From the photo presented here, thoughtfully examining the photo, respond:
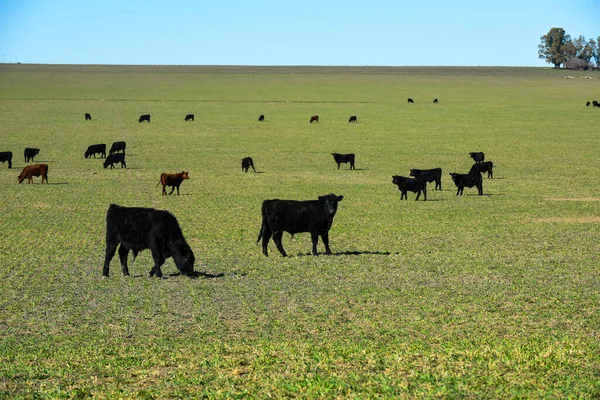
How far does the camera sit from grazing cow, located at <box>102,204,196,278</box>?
15.3 m

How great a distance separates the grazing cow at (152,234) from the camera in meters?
15.3

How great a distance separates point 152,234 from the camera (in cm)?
1523

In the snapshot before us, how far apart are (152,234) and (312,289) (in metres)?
3.13

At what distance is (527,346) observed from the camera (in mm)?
10406

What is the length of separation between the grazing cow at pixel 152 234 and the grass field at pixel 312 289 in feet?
1.32

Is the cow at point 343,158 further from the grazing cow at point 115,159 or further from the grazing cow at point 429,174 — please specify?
the grazing cow at point 115,159

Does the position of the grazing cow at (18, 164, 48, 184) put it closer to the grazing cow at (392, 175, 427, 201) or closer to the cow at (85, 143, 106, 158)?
the cow at (85, 143, 106, 158)

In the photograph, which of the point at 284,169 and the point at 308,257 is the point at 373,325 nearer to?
the point at 308,257

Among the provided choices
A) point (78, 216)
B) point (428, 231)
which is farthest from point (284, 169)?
point (428, 231)

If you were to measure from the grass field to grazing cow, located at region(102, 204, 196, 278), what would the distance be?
40 cm

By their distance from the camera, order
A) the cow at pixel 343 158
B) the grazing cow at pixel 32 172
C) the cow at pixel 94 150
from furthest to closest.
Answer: the cow at pixel 94 150
the cow at pixel 343 158
the grazing cow at pixel 32 172

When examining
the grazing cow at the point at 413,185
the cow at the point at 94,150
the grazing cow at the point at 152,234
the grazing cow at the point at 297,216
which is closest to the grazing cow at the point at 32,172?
the cow at the point at 94,150

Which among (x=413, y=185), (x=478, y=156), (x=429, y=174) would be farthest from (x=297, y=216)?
(x=478, y=156)

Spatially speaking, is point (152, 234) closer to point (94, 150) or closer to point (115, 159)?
point (115, 159)
